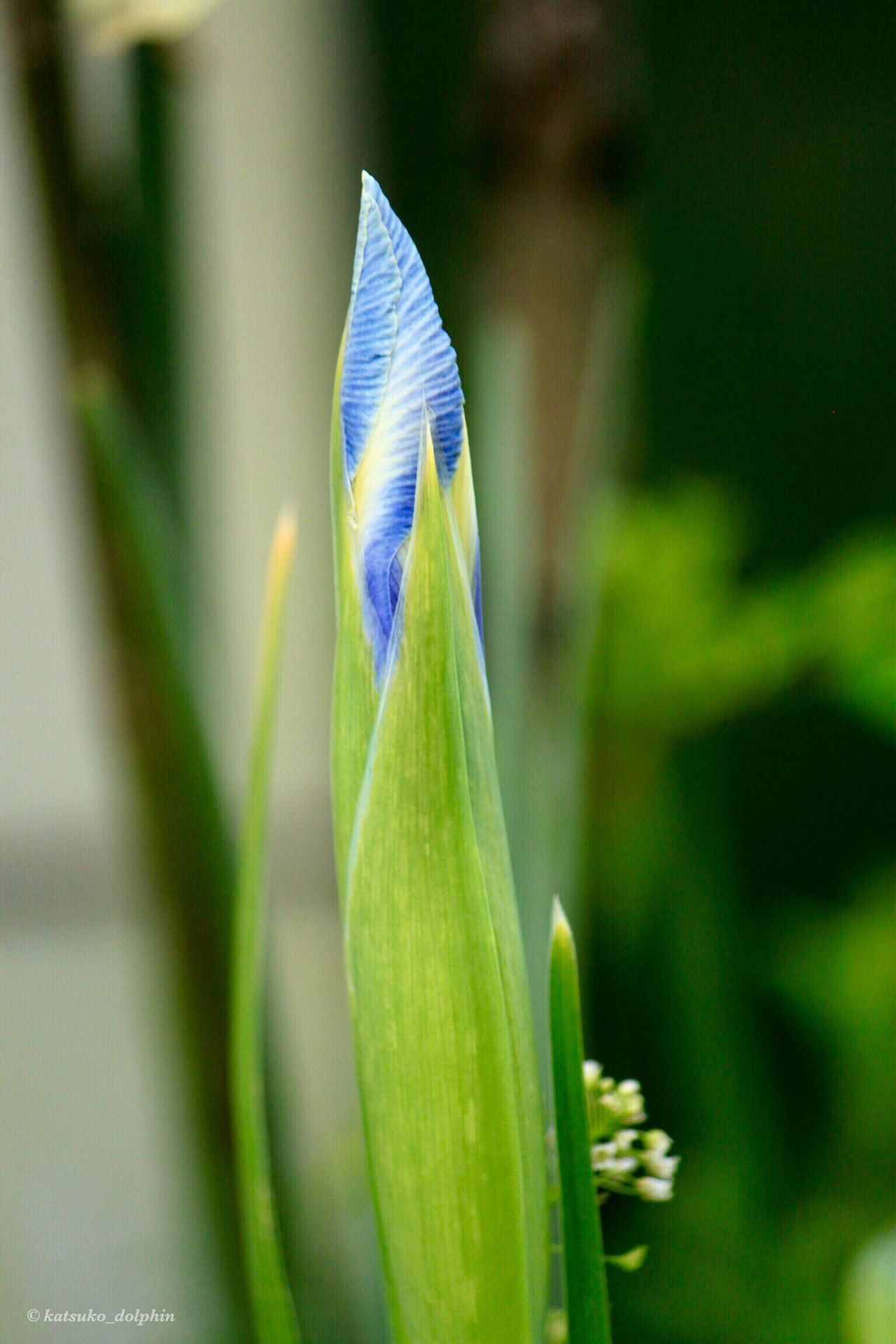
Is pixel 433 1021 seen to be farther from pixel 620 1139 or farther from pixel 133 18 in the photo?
pixel 133 18

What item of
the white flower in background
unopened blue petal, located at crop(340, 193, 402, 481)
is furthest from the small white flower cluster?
the white flower in background

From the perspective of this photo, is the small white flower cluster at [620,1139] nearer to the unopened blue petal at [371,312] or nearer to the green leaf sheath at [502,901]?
the green leaf sheath at [502,901]

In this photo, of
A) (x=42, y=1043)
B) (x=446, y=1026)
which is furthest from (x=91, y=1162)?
(x=446, y=1026)

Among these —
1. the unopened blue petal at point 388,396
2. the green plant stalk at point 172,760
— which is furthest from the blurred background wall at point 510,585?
the unopened blue petal at point 388,396

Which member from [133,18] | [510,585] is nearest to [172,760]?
[510,585]

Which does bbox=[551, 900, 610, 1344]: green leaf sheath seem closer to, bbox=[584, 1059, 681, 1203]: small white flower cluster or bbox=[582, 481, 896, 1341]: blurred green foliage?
bbox=[584, 1059, 681, 1203]: small white flower cluster
